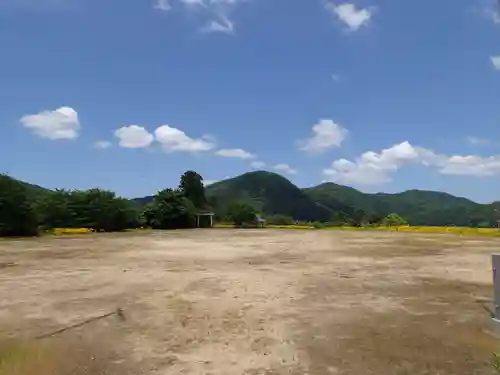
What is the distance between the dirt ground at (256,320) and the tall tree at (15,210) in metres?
27.8

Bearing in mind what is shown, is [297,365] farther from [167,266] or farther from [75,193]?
[75,193]

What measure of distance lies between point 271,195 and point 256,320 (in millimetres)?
161291

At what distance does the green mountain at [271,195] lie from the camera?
474 feet

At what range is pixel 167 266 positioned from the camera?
53.2 feet

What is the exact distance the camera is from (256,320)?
777 centimetres

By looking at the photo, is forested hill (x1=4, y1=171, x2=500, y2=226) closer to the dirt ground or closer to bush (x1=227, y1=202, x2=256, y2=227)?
bush (x1=227, y1=202, x2=256, y2=227)

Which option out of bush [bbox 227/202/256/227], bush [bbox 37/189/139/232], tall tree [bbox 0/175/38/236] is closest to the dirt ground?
tall tree [bbox 0/175/38/236]

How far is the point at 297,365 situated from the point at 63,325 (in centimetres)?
412

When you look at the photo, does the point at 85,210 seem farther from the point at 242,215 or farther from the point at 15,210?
the point at 242,215

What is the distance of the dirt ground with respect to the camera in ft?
18.2

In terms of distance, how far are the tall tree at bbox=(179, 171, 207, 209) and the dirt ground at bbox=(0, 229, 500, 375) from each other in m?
63.4

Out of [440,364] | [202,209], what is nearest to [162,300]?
[440,364]

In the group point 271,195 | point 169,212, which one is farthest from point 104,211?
point 271,195

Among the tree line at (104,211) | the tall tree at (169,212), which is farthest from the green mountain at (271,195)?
the tall tree at (169,212)
